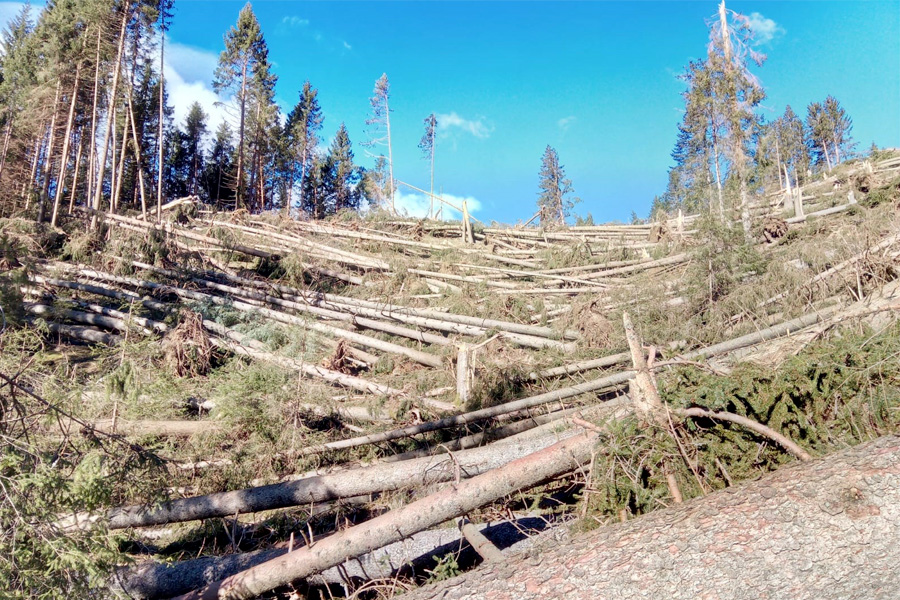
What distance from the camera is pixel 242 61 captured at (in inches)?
1067

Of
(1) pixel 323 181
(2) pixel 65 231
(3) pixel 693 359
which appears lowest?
(3) pixel 693 359

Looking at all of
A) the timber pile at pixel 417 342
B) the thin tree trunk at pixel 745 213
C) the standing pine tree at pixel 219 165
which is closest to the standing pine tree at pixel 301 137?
the standing pine tree at pixel 219 165

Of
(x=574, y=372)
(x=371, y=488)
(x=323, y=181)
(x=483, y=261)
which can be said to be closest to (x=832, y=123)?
(x=323, y=181)

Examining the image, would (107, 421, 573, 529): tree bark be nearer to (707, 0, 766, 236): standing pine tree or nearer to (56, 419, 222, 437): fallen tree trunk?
(56, 419, 222, 437): fallen tree trunk

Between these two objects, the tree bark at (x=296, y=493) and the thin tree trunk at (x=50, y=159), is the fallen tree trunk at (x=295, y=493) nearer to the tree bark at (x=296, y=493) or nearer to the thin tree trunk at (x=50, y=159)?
the tree bark at (x=296, y=493)

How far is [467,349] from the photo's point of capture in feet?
22.9

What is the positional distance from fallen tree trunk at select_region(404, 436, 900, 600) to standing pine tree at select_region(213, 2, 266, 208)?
2660cm

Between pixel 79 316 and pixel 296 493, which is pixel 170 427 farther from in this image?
pixel 79 316

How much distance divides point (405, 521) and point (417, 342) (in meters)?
5.50

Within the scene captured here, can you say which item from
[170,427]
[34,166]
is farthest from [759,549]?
[34,166]

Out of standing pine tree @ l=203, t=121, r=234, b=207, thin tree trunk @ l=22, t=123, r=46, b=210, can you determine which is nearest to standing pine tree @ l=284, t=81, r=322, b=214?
standing pine tree @ l=203, t=121, r=234, b=207

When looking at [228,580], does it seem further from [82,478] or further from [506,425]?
[506,425]

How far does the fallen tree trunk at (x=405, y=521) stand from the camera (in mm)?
3510

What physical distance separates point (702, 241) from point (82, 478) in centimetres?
803
